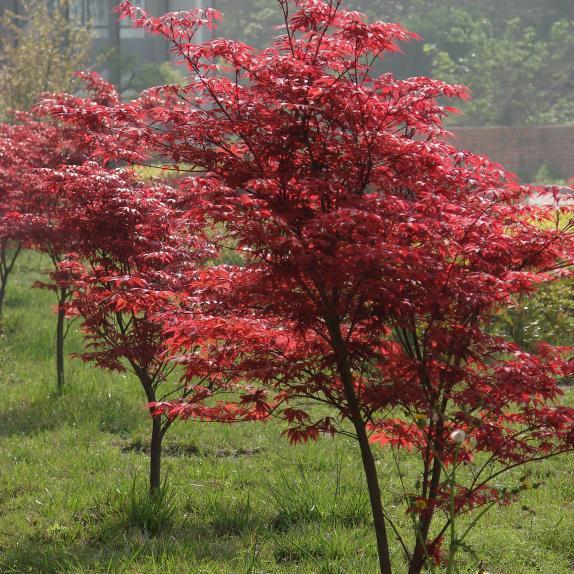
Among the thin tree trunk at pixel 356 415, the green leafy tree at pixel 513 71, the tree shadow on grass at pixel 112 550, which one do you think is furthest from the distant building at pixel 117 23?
the thin tree trunk at pixel 356 415

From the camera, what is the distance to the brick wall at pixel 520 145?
30.8 meters

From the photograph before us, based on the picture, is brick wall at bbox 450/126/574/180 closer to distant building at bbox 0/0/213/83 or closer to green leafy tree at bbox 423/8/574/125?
green leafy tree at bbox 423/8/574/125

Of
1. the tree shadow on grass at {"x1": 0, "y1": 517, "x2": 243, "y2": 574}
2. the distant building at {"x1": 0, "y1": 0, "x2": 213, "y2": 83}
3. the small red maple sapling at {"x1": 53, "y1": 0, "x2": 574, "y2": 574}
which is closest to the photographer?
the small red maple sapling at {"x1": 53, "y1": 0, "x2": 574, "y2": 574}

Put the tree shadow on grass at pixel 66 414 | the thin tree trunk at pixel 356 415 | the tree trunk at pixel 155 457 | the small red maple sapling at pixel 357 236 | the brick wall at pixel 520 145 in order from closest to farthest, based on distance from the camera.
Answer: the small red maple sapling at pixel 357 236, the thin tree trunk at pixel 356 415, the tree trunk at pixel 155 457, the tree shadow on grass at pixel 66 414, the brick wall at pixel 520 145

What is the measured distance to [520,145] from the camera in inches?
1226

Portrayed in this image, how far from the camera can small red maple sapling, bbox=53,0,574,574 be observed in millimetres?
3885

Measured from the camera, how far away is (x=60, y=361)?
927cm

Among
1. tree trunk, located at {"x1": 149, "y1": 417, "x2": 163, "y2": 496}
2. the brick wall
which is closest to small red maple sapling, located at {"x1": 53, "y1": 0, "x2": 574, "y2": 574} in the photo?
tree trunk, located at {"x1": 149, "y1": 417, "x2": 163, "y2": 496}

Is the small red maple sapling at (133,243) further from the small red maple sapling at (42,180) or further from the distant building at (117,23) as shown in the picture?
the distant building at (117,23)

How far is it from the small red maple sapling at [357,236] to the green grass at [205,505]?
127cm

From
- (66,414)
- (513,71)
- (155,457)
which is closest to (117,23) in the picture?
(513,71)

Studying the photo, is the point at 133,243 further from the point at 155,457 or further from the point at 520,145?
the point at 520,145

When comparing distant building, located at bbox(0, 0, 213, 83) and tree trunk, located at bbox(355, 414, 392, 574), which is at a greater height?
distant building, located at bbox(0, 0, 213, 83)

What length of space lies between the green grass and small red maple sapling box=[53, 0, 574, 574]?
127 centimetres
